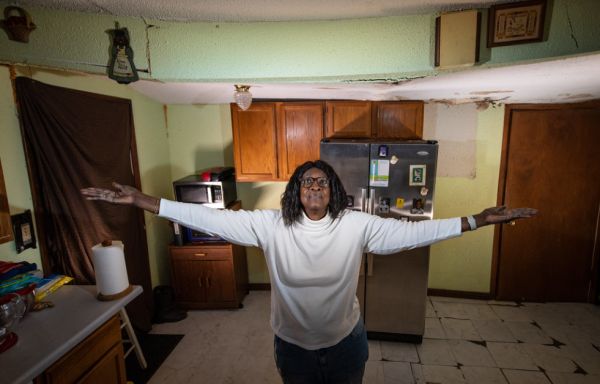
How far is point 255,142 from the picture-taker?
10.7 ft

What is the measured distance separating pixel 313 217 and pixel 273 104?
2.05 meters

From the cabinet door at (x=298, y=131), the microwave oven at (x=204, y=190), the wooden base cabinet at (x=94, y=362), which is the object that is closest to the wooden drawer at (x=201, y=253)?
the microwave oven at (x=204, y=190)

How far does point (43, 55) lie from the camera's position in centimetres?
144

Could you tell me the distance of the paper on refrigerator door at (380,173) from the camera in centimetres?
270

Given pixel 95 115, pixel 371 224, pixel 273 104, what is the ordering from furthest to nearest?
pixel 273 104 → pixel 95 115 → pixel 371 224

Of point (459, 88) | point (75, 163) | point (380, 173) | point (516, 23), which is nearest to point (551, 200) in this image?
point (459, 88)

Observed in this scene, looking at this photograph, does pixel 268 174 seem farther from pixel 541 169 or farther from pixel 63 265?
pixel 541 169

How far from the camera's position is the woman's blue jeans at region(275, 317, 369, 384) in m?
1.40

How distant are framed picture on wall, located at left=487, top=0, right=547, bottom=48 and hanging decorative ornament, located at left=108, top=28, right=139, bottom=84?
1704mm

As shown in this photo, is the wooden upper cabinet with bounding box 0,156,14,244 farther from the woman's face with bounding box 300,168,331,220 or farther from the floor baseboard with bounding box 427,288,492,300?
the floor baseboard with bounding box 427,288,492,300

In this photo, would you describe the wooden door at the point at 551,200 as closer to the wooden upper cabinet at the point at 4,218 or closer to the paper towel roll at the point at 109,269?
the paper towel roll at the point at 109,269

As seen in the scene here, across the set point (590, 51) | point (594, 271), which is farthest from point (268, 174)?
point (594, 271)

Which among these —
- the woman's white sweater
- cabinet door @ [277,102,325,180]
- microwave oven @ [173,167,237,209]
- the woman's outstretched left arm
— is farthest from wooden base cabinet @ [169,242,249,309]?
the woman's outstretched left arm

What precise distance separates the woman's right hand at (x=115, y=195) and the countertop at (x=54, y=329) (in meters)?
0.71
